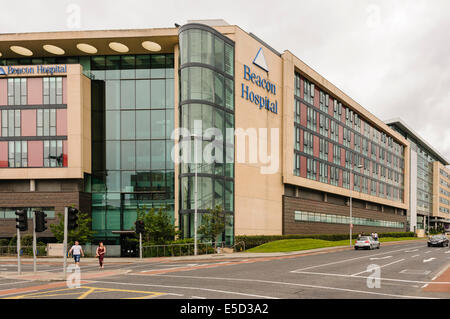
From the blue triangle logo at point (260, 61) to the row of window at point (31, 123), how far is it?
915 inches

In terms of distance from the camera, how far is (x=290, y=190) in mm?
57219

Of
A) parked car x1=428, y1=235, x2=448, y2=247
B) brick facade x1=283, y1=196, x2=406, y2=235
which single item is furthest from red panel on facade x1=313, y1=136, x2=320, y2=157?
parked car x1=428, y1=235, x2=448, y2=247

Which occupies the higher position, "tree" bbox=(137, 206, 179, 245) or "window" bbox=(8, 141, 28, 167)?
"window" bbox=(8, 141, 28, 167)

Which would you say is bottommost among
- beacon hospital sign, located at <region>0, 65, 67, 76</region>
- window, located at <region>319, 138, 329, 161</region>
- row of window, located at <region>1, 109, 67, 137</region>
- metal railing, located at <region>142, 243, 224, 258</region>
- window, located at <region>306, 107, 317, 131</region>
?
metal railing, located at <region>142, 243, 224, 258</region>

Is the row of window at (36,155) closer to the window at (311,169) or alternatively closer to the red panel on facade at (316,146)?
the window at (311,169)

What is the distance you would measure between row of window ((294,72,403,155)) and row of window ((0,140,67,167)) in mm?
31707

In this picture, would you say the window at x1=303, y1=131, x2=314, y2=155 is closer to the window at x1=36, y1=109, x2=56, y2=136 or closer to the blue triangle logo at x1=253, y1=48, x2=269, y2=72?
the blue triangle logo at x1=253, y1=48, x2=269, y2=72

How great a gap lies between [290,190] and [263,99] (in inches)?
519

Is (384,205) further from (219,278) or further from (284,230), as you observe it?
(219,278)

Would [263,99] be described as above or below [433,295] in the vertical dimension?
above

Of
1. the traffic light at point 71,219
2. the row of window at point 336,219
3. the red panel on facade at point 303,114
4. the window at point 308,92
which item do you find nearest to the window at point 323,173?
the row of window at point 336,219

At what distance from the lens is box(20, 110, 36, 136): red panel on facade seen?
47875mm
